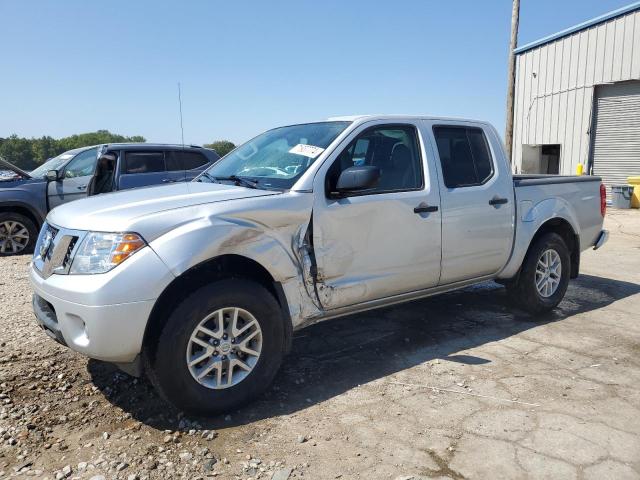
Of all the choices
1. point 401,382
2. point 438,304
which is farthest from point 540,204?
point 401,382

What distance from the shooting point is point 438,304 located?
5543 millimetres

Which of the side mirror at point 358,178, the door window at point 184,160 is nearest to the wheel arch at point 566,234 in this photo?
the side mirror at point 358,178

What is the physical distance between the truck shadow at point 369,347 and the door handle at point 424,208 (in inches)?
44.8

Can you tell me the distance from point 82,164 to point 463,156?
687 cm

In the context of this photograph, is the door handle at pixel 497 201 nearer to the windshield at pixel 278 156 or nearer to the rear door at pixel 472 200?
the rear door at pixel 472 200

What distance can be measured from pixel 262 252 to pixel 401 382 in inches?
53.6

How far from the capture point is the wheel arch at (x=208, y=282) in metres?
2.93

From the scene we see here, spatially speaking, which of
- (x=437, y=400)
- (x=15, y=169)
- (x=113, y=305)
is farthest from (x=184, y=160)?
(x=437, y=400)

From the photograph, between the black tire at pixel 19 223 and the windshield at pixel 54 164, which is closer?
the black tire at pixel 19 223

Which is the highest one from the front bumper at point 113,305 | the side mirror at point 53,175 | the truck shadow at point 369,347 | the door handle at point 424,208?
the side mirror at point 53,175

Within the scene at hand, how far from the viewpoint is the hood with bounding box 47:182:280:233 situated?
2912mm

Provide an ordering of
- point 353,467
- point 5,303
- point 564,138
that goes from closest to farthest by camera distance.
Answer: point 353,467
point 5,303
point 564,138

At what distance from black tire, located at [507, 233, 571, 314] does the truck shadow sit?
0.15 metres

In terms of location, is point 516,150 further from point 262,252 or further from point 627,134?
point 262,252
